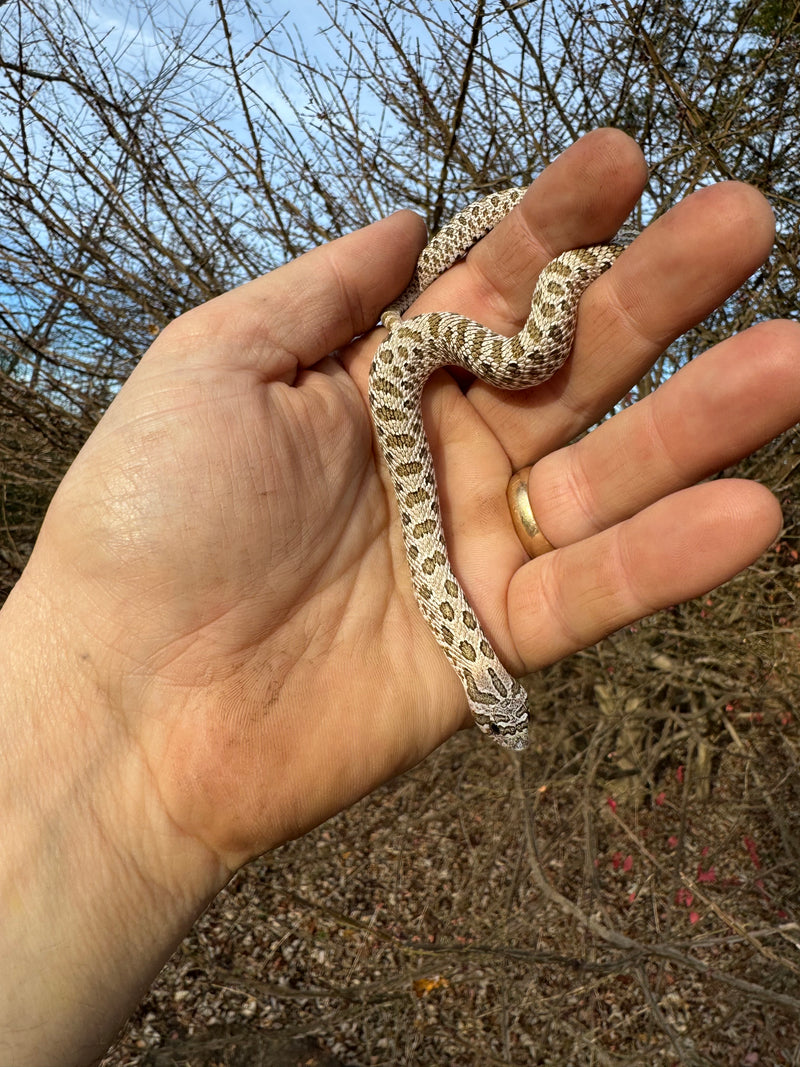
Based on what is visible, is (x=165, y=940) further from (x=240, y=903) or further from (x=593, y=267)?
(x=240, y=903)

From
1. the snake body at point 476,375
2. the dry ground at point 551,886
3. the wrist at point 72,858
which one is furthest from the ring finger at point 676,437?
the dry ground at point 551,886

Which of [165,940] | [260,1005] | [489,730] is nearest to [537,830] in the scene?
[260,1005]

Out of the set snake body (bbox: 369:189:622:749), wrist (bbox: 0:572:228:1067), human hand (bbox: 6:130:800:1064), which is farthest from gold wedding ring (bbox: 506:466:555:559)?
wrist (bbox: 0:572:228:1067)

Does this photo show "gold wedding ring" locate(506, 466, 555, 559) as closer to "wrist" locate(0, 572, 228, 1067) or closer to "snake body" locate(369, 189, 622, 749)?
"snake body" locate(369, 189, 622, 749)

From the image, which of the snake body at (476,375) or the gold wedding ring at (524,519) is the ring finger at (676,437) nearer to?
the gold wedding ring at (524,519)

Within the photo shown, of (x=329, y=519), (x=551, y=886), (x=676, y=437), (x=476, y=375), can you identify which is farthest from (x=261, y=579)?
(x=551, y=886)
